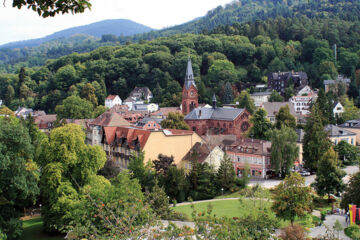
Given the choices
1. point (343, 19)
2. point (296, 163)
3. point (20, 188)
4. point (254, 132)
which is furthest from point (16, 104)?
point (343, 19)

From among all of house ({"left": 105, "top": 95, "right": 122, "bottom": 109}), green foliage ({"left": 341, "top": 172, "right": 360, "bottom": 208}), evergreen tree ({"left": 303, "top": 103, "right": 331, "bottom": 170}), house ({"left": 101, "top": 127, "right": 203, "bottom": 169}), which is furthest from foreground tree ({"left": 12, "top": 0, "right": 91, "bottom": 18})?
house ({"left": 105, "top": 95, "right": 122, "bottom": 109})

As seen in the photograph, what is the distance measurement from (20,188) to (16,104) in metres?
97.0

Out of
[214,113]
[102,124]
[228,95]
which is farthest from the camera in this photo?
[228,95]

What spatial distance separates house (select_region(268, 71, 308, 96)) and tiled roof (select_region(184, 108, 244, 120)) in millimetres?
36557

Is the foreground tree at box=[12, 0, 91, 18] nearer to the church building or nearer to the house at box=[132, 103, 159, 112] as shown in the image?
the church building

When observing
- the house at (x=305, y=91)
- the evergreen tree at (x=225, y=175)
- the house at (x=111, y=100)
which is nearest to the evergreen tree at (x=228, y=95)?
the house at (x=305, y=91)

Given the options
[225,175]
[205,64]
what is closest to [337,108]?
[225,175]

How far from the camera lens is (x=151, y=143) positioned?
45344 mm

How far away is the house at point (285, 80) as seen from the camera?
97.5 metres

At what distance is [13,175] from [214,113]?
4578cm

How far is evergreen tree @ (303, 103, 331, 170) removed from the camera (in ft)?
150

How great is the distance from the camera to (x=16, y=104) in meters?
113

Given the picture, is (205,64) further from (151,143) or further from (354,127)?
A: (151,143)

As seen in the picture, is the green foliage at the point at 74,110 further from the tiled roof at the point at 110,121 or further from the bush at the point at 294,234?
the bush at the point at 294,234
